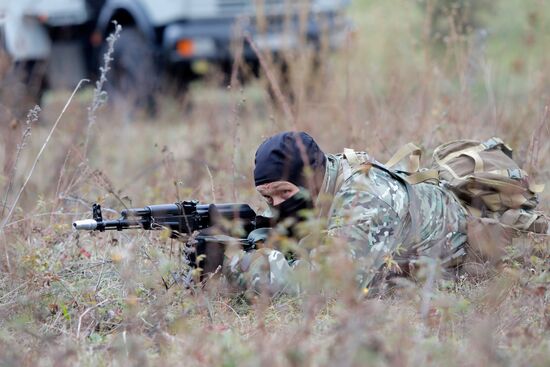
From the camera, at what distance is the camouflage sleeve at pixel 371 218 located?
3631 millimetres

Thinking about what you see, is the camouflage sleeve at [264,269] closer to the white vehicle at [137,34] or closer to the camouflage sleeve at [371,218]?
the camouflage sleeve at [371,218]

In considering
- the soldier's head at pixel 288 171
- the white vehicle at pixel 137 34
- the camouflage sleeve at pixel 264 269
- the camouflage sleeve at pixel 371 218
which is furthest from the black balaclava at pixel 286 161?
the white vehicle at pixel 137 34

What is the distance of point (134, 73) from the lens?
30.9ft

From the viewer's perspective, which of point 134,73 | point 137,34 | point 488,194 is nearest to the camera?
point 488,194

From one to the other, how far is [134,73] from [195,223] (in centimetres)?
575

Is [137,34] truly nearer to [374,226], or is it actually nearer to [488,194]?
[488,194]

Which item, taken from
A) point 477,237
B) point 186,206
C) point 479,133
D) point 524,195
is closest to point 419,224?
point 477,237

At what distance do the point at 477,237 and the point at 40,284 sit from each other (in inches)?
71.7

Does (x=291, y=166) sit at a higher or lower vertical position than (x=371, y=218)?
higher

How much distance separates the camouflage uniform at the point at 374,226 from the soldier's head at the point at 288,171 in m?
0.07

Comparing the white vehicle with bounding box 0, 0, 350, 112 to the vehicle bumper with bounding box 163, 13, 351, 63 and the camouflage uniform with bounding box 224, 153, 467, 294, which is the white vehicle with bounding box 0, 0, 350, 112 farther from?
the camouflage uniform with bounding box 224, 153, 467, 294

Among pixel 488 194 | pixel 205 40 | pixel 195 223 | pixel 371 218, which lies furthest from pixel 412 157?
pixel 205 40

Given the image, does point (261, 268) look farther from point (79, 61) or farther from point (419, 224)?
point (79, 61)

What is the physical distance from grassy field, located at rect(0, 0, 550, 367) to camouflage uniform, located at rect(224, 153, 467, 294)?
0.12 metres
